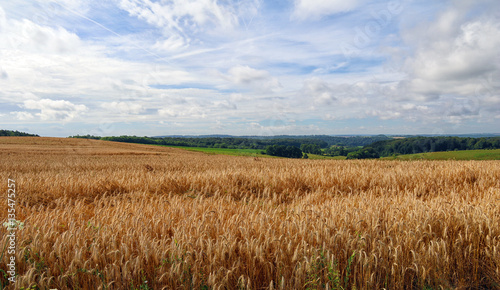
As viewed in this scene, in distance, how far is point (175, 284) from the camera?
2.65m

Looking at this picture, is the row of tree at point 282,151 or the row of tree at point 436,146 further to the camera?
the row of tree at point 436,146

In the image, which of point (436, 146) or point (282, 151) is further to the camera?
point (436, 146)

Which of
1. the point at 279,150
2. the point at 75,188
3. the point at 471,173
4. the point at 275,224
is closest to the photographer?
the point at 275,224

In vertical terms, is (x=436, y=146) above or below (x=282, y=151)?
above

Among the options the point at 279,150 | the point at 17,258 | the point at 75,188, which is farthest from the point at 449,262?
the point at 279,150

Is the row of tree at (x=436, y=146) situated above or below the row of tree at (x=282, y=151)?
above

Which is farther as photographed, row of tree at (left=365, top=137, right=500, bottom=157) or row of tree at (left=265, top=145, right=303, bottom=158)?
row of tree at (left=365, top=137, right=500, bottom=157)

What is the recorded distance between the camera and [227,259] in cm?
303

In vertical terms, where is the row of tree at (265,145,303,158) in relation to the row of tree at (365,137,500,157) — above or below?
below

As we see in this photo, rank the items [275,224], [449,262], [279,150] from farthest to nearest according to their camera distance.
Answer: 1. [279,150]
2. [275,224]
3. [449,262]

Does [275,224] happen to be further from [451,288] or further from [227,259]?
[451,288]

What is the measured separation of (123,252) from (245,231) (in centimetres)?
143

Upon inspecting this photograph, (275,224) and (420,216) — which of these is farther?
(420,216)

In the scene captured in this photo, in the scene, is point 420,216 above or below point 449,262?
above
